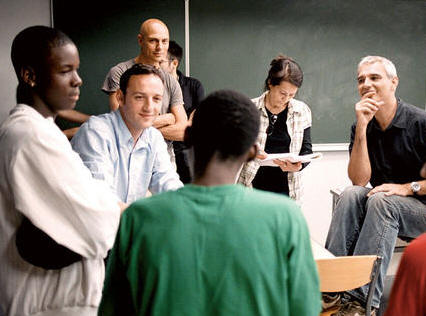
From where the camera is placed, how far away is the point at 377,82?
2.86 m

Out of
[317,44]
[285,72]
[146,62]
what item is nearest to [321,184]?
[317,44]

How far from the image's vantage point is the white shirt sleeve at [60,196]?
1.17 meters

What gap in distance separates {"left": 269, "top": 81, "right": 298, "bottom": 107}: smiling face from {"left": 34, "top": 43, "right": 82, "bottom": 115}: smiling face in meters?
1.77

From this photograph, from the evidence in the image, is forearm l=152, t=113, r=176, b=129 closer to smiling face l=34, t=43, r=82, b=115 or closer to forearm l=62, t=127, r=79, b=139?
forearm l=62, t=127, r=79, b=139

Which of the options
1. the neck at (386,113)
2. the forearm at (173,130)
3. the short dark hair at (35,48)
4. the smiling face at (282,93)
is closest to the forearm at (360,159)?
the neck at (386,113)

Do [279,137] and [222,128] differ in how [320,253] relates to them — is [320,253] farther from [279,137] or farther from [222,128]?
[222,128]

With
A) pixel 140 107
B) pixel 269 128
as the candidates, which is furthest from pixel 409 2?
pixel 140 107

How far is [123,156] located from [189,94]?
4.58ft

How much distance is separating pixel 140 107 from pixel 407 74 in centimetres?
351

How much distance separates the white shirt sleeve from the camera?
1.17 metres

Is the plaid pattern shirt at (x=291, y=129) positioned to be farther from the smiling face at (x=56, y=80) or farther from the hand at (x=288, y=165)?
the smiling face at (x=56, y=80)

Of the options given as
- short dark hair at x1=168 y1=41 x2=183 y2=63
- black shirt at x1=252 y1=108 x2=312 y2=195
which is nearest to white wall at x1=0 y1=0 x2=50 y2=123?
short dark hair at x1=168 y1=41 x2=183 y2=63

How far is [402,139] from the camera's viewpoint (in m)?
2.86

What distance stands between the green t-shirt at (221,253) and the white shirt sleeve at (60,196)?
1.08 ft
